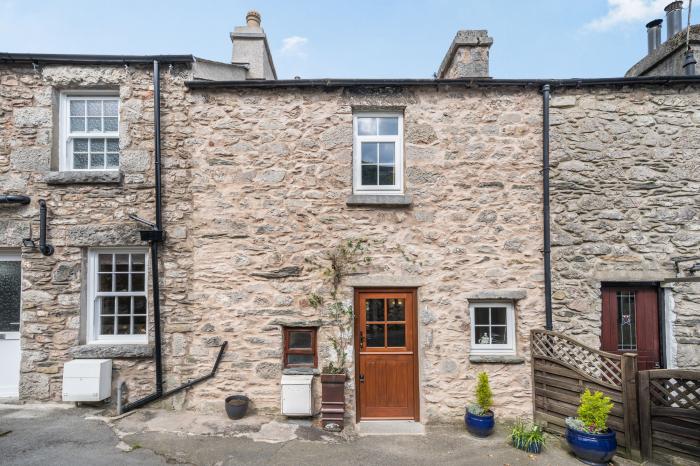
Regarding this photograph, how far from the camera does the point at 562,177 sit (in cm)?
557

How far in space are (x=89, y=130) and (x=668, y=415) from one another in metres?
9.18

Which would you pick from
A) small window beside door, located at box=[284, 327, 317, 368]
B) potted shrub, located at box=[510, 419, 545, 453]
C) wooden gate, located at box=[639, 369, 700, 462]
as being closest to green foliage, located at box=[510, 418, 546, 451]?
potted shrub, located at box=[510, 419, 545, 453]

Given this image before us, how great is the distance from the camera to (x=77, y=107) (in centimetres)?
582

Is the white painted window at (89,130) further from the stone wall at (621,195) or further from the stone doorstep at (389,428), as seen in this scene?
the stone wall at (621,195)

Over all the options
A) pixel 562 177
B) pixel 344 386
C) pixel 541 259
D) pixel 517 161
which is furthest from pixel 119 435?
pixel 562 177

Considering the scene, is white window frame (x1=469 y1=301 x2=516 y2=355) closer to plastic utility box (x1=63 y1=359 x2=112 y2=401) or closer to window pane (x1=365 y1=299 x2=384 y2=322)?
window pane (x1=365 y1=299 x2=384 y2=322)

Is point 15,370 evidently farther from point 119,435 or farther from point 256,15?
point 256,15

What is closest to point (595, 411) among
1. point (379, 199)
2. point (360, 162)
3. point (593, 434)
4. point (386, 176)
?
point (593, 434)

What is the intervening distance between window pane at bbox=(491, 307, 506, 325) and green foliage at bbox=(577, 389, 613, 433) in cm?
142

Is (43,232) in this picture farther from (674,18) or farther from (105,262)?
(674,18)

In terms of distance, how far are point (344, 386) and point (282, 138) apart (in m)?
3.97

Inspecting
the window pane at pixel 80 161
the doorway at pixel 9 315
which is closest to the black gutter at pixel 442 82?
the window pane at pixel 80 161

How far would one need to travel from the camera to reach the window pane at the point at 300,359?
5.51 metres

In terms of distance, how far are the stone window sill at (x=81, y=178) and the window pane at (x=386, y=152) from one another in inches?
164
